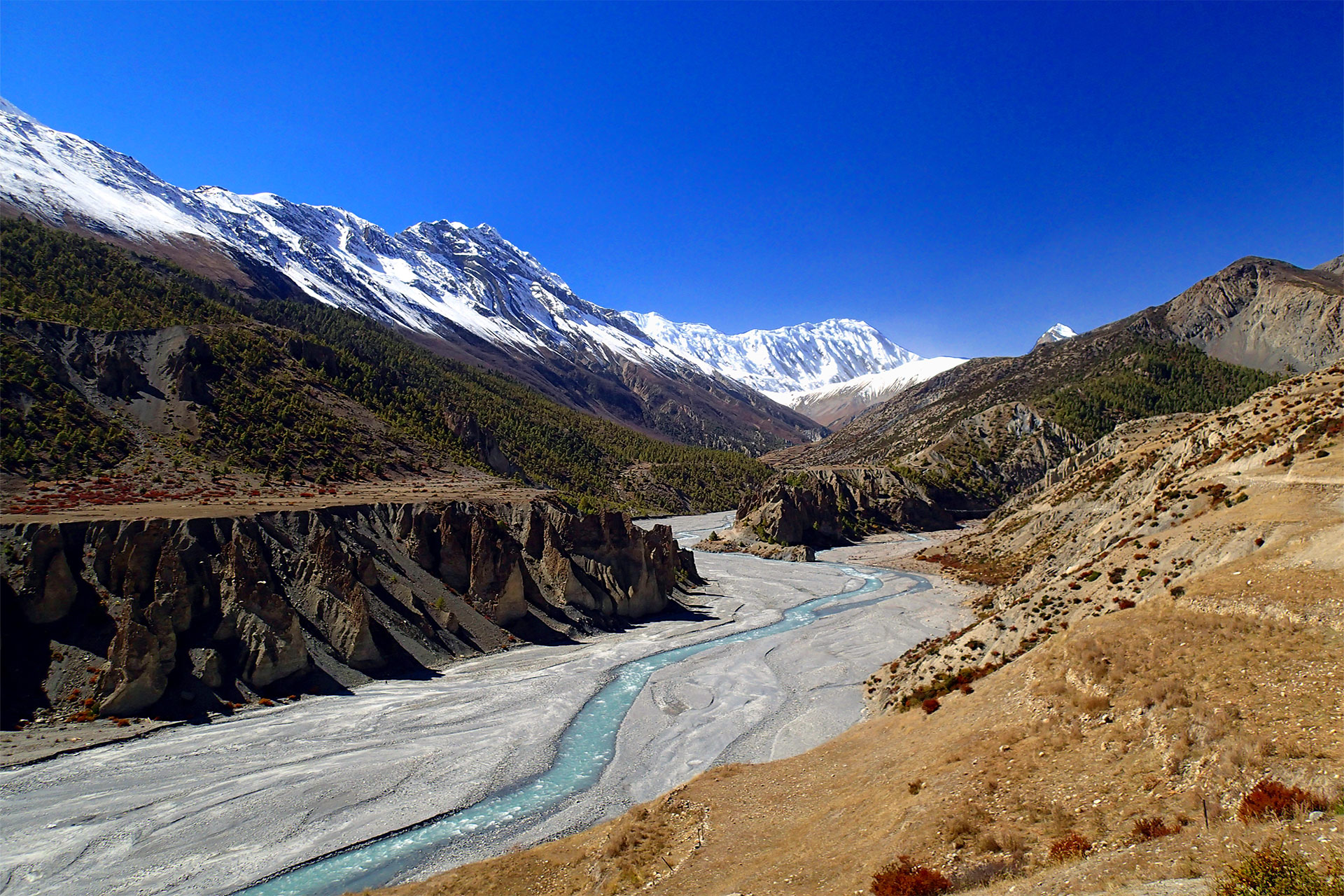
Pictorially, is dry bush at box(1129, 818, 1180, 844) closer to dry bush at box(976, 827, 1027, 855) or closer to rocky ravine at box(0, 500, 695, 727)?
dry bush at box(976, 827, 1027, 855)

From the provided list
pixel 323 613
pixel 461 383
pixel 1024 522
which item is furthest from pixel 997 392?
pixel 323 613

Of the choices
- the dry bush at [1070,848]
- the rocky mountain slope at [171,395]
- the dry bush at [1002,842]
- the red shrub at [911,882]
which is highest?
the rocky mountain slope at [171,395]

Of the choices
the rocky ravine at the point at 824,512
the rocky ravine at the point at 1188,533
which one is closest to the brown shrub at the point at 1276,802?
the rocky ravine at the point at 1188,533

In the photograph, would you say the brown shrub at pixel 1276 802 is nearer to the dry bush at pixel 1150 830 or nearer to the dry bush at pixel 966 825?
the dry bush at pixel 1150 830

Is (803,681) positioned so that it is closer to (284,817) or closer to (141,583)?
(284,817)

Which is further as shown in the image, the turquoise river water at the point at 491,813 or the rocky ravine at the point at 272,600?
the rocky ravine at the point at 272,600

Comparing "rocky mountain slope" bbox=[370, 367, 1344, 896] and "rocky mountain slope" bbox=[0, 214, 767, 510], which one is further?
"rocky mountain slope" bbox=[0, 214, 767, 510]

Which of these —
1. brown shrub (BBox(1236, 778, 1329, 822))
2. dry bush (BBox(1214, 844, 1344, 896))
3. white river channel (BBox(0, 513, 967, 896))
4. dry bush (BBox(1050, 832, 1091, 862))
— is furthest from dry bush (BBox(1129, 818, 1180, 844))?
white river channel (BBox(0, 513, 967, 896))
